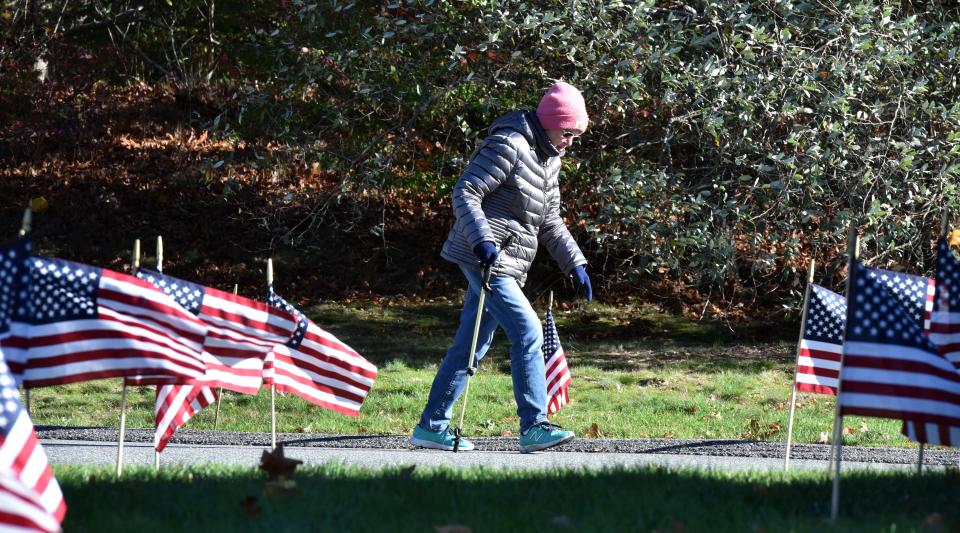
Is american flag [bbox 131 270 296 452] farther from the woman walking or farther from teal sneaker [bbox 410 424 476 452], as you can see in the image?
teal sneaker [bbox 410 424 476 452]

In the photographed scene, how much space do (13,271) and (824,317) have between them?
4.42 meters

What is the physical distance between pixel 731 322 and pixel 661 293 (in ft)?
4.41

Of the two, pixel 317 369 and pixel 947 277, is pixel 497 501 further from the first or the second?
pixel 317 369

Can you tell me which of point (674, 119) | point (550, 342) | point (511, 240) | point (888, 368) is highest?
point (674, 119)

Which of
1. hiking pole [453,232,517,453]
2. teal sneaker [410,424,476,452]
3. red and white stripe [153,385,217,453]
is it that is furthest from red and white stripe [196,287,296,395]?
teal sneaker [410,424,476,452]

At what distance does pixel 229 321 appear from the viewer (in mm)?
5961

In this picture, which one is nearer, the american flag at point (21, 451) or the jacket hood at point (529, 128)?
the american flag at point (21, 451)

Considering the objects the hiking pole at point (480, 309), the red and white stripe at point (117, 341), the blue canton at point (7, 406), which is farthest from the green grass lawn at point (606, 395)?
the blue canton at point (7, 406)

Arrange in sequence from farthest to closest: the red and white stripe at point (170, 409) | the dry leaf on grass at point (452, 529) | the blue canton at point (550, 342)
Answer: the blue canton at point (550, 342) → the red and white stripe at point (170, 409) → the dry leaf on grass at point (452, 529)

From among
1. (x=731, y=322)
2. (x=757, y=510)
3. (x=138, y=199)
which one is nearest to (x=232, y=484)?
(x=757, y=510)

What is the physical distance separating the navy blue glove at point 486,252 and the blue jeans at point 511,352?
26 cm

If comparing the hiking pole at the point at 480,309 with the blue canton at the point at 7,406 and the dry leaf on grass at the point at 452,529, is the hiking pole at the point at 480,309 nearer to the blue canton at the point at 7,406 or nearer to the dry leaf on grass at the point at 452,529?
the dry leaf on grass at the point at 452,529

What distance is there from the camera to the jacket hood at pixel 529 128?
7.26m

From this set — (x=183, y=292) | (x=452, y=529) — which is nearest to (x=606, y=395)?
(x=183, y=292)
